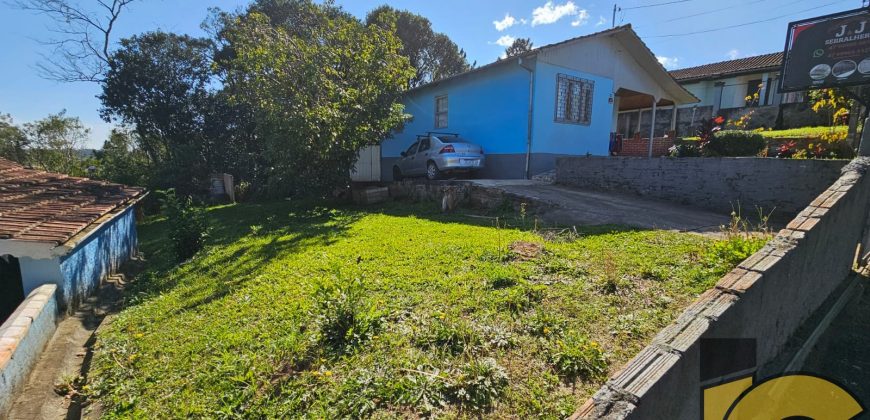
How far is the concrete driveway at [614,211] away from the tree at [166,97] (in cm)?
1437

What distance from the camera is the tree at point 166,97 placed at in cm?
1628

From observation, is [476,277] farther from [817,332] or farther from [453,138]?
[453,138]

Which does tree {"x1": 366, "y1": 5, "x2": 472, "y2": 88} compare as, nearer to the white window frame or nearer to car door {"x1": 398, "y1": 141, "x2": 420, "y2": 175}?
the white window frame

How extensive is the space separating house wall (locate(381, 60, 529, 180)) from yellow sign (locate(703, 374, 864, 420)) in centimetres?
895

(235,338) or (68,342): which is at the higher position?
(235,338)

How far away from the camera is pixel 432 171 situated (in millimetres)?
11359

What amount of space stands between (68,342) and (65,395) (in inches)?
50.3

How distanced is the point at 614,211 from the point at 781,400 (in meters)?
4.60

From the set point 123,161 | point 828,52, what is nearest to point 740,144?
point 828,52

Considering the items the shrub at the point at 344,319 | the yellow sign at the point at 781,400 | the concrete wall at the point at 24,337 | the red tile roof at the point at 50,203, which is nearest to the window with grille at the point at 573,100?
the yellow sign at the point at 781,400

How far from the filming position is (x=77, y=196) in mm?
6145

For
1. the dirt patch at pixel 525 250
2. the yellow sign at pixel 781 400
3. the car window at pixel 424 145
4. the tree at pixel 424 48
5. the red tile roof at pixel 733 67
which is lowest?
the yellow sign at pixel 781 400

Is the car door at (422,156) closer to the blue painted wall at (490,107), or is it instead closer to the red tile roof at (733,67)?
the blue painted wall at (490,107)

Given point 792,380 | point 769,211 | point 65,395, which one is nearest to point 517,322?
point 792,380
